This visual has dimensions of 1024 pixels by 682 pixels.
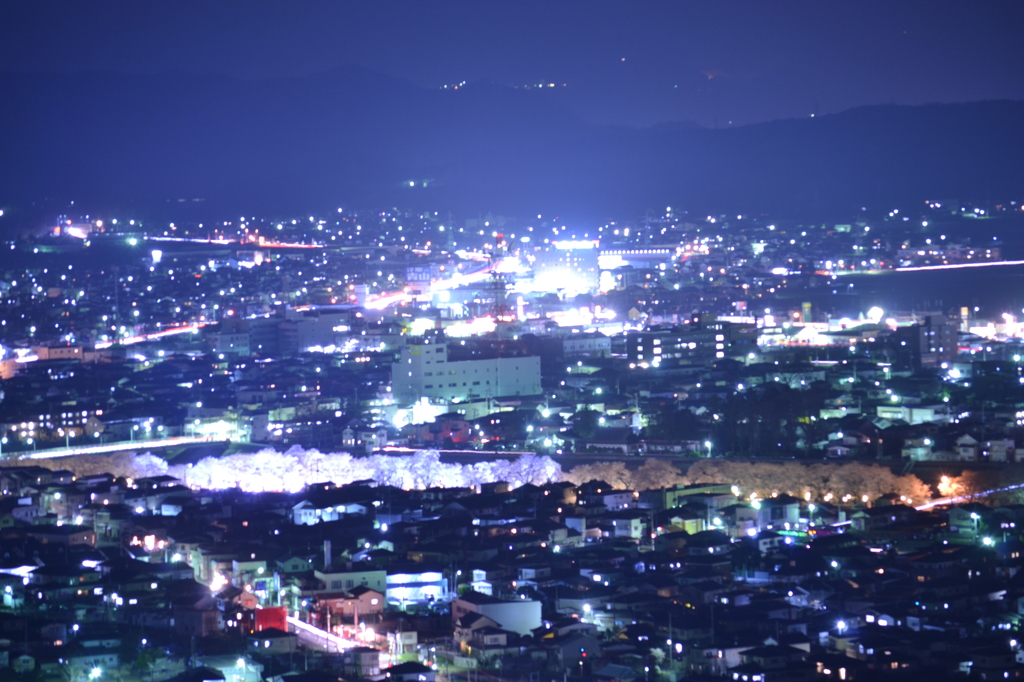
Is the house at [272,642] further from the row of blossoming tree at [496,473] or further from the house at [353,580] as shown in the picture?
the row of blossoming tree at [496,473]

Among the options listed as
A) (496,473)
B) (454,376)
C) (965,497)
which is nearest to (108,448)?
(454,376)

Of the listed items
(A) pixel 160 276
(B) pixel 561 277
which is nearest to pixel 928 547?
(B) pixel 561 277

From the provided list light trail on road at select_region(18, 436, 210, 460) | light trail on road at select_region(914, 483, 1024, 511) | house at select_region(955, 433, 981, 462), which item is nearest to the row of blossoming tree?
light trail on road at select_region(914, 483, 1024, 511)

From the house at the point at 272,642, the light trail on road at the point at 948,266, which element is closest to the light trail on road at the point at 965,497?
the house at the point at 272,642

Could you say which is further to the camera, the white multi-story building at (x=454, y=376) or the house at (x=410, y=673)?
the white multi-story building at (x=454, y=376)

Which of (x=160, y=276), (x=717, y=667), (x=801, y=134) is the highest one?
(x=801, y=134)

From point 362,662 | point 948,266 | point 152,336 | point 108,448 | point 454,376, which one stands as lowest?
point 362,662

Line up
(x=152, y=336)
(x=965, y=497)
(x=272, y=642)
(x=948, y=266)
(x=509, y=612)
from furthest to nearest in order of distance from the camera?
(x=948, y=266) → (x=152, y=336) → (x=965, y=497) → (x=509, y=612) → (x=272, y=642)

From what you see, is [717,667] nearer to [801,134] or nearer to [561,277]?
[561,277]

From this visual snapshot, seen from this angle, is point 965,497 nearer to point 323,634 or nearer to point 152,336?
point 323,634
